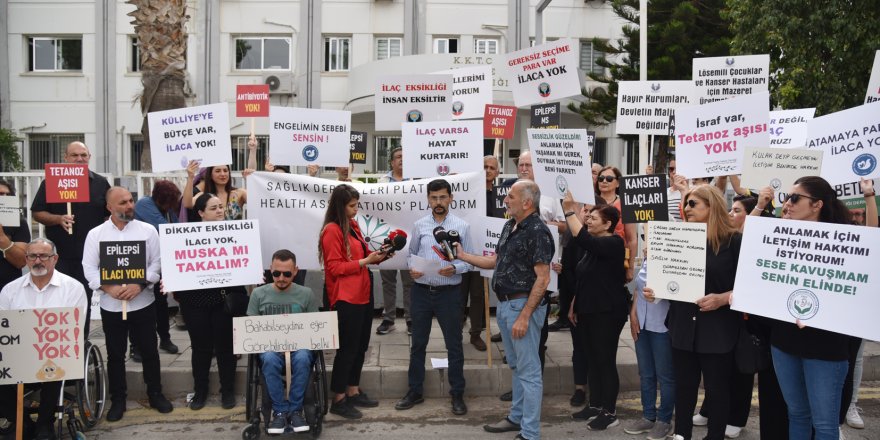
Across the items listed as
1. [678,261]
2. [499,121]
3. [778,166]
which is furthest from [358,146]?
[678,261]

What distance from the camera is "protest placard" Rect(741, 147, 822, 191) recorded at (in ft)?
18.7

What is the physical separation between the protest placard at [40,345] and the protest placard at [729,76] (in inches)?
260

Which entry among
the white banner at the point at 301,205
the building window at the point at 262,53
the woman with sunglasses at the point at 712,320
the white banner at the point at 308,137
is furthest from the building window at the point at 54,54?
the woman with sunglasses at the point at 712,320

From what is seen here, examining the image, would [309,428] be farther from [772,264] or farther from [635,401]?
[772,264]

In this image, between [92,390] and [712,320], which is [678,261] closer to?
[712,320]

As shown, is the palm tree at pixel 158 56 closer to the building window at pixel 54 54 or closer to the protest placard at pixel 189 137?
the protest placard at pixel 189 137

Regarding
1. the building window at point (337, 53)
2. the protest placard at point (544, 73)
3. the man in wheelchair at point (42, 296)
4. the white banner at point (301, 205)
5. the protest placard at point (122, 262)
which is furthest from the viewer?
the building window at point (337, 53)

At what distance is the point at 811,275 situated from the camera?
4.29 m

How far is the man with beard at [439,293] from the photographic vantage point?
6.32 m

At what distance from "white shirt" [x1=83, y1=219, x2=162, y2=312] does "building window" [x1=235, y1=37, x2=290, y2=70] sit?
64.5 feet

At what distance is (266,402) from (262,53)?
21.2 m

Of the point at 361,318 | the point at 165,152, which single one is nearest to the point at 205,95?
the point at 165,152

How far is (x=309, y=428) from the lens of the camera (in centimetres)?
574

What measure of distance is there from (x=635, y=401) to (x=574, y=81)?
392cm
